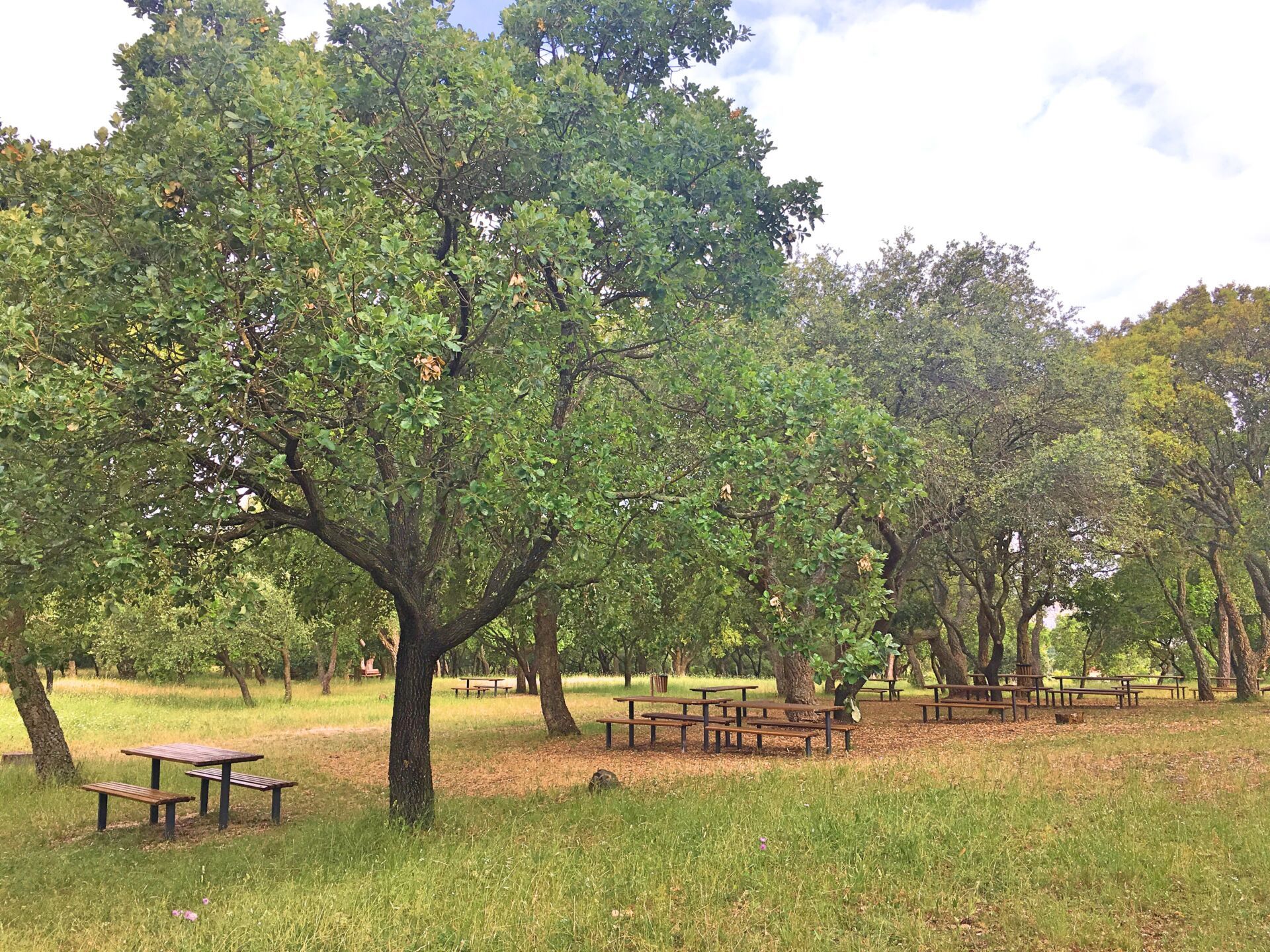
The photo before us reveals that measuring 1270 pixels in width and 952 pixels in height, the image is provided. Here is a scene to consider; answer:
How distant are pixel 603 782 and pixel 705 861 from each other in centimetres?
460

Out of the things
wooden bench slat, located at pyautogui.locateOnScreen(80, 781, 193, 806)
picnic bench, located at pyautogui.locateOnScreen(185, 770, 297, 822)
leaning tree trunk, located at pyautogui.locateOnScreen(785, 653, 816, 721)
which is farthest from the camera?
leaning tree trunk, located at pyautogui.locateOnScreen(785, 653, 816, 721)

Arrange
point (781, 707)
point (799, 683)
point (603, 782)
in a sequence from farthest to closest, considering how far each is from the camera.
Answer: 1. point (799, 683)
2. point (781, 707)
3. point (603, 782)

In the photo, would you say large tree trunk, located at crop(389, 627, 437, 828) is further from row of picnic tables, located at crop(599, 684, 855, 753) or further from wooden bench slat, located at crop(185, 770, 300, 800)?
row of picnic tables, located at crop(599, 684, 855, 753)

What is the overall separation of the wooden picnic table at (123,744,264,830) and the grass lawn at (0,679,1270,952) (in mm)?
272

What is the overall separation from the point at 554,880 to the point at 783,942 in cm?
217

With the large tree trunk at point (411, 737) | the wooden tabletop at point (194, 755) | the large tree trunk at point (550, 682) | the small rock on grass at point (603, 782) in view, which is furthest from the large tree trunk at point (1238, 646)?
the wooden tabletop at point (194, 755)

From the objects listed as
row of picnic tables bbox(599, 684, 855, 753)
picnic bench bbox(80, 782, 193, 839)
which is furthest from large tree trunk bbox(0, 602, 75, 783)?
row of picnic tables bbox(599, 684, 855, 753)

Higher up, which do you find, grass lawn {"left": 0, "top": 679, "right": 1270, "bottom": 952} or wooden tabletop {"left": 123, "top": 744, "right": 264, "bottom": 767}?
wooden tabletop {"left": 123, "top": 744, "right": 264, "bottom": 767}

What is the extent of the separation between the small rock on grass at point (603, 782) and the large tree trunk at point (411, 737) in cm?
257

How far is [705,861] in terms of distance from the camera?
7.59m

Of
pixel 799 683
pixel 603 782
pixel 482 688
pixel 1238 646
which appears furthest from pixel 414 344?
pixel 482 688

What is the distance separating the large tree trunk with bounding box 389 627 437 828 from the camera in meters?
9.67

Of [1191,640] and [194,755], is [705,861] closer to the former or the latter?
[194,755]

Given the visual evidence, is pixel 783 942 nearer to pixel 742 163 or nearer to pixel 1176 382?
pixel 742 163
